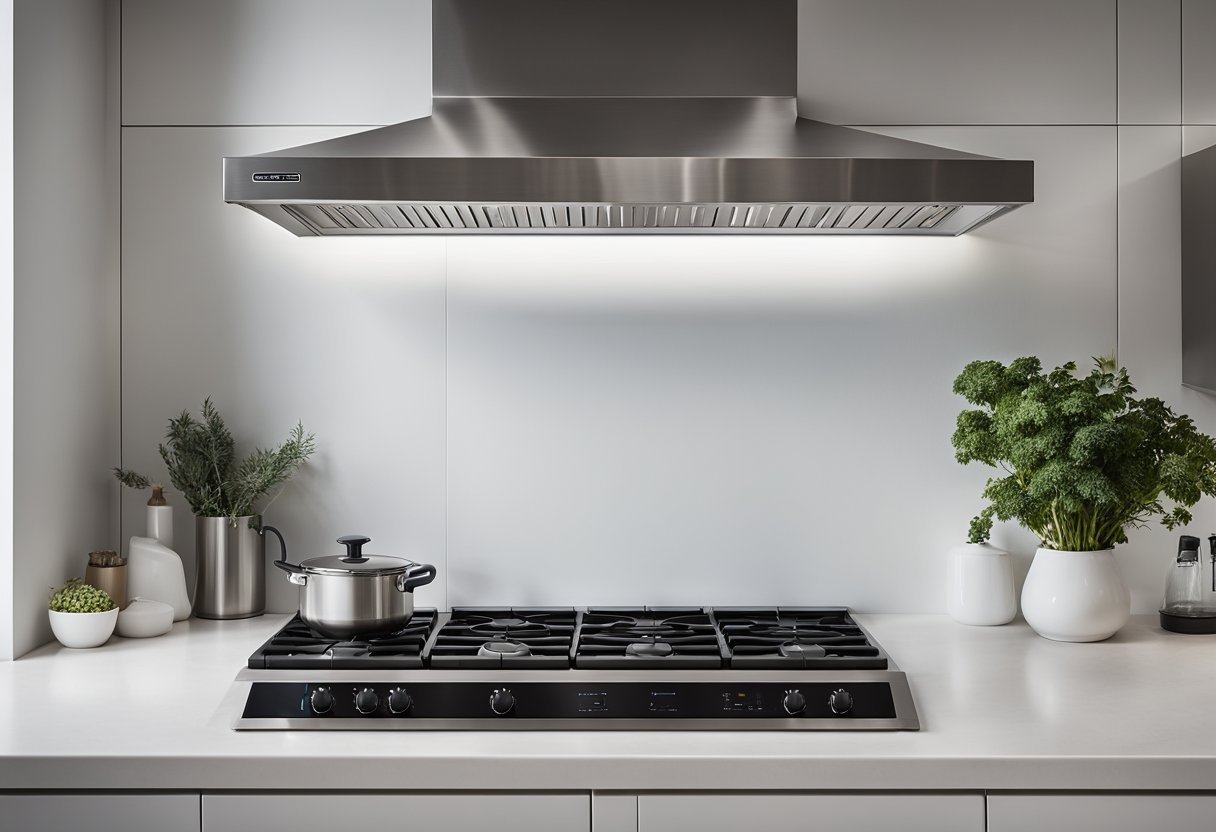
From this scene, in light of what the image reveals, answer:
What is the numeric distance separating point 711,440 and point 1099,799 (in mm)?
1014

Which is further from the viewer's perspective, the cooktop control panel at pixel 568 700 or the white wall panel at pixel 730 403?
the white wall panel at pixel 730 403

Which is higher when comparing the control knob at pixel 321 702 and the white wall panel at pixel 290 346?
the white wall panel at pixel 290 346

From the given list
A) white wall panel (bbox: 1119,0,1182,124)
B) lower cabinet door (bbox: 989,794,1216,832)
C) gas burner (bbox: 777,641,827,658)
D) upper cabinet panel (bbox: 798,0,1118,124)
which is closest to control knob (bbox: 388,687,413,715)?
gas burner (bbox: 777,641,827,658)

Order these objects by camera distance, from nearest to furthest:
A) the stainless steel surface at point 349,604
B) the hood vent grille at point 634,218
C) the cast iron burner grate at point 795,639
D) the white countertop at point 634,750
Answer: the white countertop at point 634,750, the cast iron burner grate at point 795,639, the stainless steel surface at point 349,604, the hood vent grille at point 634,218

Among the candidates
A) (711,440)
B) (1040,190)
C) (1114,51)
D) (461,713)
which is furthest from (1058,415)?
(461,713)

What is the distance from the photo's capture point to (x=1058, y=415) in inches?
72.8

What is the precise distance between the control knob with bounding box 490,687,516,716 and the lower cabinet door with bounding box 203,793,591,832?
148 mm

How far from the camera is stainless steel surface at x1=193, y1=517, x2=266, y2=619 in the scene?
2045 millimetres

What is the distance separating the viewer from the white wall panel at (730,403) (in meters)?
2.12

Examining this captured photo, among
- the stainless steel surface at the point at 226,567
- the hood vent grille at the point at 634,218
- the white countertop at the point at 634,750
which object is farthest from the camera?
the stainless steel surface at the point at 226,567

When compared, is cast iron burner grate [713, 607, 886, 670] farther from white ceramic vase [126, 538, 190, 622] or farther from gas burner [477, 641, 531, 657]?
white ceramic vase [126, 538, 190, 622]

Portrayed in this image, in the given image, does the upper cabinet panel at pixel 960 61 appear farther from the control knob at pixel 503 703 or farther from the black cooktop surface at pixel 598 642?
the control knob at pixel 503 703

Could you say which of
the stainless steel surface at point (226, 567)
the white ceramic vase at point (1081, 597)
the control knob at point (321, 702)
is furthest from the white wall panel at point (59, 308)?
the white ceramic vase at point (1081, 597)

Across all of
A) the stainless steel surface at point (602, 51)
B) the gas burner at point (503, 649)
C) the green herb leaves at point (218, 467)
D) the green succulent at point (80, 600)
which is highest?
the stainless steel surface at point (602, 51)
